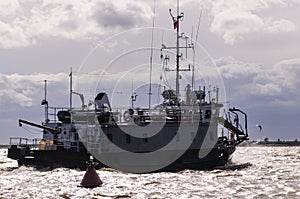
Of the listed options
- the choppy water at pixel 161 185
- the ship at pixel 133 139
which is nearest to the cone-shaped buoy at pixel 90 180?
the choppy water at pixel 161 185

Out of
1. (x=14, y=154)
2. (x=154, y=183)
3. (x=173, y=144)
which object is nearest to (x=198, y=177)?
(x=154, y=183)

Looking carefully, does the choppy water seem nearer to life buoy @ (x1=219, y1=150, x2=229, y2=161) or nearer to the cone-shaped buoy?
the cone-shaped buoy

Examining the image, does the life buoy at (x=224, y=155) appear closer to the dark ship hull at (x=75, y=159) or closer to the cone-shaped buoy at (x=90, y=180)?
the dark ship hull at (x=75, y=159)

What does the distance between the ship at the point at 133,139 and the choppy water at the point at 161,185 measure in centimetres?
287

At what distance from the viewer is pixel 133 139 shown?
50.7 m

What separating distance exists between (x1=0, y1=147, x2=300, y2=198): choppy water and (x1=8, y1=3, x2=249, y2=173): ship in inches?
113

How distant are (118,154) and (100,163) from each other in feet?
6.23

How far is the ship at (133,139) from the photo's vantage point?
49.9 meters

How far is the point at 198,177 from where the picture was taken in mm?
42281

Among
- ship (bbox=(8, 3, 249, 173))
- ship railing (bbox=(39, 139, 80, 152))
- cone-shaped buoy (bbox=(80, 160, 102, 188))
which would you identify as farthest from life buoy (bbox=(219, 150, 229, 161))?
cone-shaped buoy (bbox=(80, 160, 102, 188))

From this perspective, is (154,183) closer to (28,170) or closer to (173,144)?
(173,144)

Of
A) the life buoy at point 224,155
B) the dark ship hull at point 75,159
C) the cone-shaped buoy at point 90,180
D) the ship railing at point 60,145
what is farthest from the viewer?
the life buoy at point 224,155

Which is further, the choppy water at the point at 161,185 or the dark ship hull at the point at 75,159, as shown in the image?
the dark ship hull at the point at 75,159

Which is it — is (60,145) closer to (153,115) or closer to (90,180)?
(153,115)
